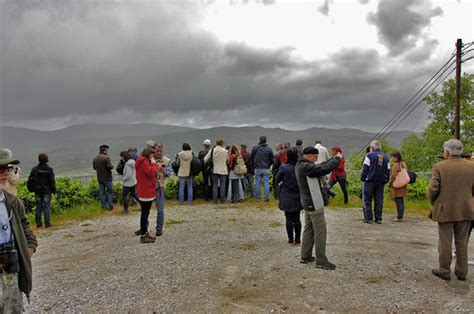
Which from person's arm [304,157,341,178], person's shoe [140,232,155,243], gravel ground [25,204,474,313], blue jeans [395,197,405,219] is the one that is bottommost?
gravel ground [25,204,474,313]

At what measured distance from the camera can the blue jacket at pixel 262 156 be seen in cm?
1112

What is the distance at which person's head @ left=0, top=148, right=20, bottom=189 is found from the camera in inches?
112

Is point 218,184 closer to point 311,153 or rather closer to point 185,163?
point 185,163

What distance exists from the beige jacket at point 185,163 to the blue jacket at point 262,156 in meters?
2.23

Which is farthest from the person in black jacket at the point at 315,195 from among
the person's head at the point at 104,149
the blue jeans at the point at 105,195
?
the blue jeans at the point at 105,195

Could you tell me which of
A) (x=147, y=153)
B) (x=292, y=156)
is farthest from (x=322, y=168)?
(x=147, y=153)

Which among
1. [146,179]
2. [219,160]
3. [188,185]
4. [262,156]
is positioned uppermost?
[262,156]

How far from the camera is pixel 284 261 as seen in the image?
573 centimetres

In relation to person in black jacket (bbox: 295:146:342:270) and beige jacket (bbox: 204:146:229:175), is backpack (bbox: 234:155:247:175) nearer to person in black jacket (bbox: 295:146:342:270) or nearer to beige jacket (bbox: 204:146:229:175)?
beige jacket (bbox: 204:146:229:175)

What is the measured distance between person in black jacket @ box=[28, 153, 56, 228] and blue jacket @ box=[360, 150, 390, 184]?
849 centimetres

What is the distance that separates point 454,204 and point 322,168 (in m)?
1.95

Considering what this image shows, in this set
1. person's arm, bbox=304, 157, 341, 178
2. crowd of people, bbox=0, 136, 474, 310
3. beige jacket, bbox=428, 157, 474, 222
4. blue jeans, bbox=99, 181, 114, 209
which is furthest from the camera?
blue jeans, bbox=99, 181, 114, 209

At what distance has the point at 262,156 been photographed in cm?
1114

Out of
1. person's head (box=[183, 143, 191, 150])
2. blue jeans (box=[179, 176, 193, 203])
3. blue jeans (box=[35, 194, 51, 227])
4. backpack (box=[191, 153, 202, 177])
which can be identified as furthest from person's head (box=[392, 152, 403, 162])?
blue jeans (box=[35, 194, 51, 227])
